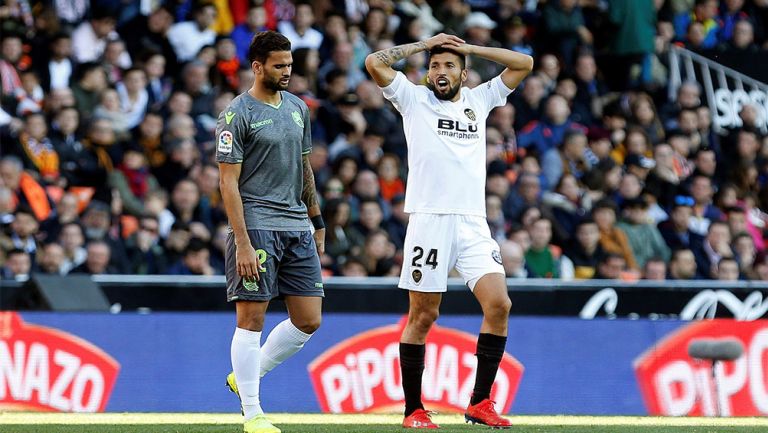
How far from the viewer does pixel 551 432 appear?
9.56 meters

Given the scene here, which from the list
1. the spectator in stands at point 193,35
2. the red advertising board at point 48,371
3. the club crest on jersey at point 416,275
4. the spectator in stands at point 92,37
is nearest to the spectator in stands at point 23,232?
the red advertising board at point 48,371

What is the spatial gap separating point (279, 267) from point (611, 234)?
26.9ft

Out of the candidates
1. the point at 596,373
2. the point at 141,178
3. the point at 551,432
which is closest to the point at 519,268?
the point at 596,373

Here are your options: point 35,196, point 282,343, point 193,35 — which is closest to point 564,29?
point 193,35

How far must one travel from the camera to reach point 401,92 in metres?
9.64

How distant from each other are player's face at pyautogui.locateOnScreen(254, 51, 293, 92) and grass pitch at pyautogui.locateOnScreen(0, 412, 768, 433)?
7.04 ft

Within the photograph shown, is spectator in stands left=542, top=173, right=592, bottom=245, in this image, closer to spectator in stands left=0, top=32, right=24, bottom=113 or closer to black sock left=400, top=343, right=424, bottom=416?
spectator in stands left=0, top=32, right=24, bottom=113

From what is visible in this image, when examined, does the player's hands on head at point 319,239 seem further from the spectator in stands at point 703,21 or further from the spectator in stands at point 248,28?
the spectator in stands at point 703,21

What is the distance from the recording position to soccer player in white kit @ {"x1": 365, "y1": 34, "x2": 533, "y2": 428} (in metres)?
9.50

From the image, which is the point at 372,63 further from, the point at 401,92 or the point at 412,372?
the point at 412,372

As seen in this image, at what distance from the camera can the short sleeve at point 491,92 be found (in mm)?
9852

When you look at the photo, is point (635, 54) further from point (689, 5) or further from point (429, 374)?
point (429, 374)

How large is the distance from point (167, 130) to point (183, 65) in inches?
46.7

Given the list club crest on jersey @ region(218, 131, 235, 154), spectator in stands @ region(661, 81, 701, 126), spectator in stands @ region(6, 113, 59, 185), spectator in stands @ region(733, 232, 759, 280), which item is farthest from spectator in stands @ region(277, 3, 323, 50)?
club crest on jersey @ region(218, 131, 235, 154)
